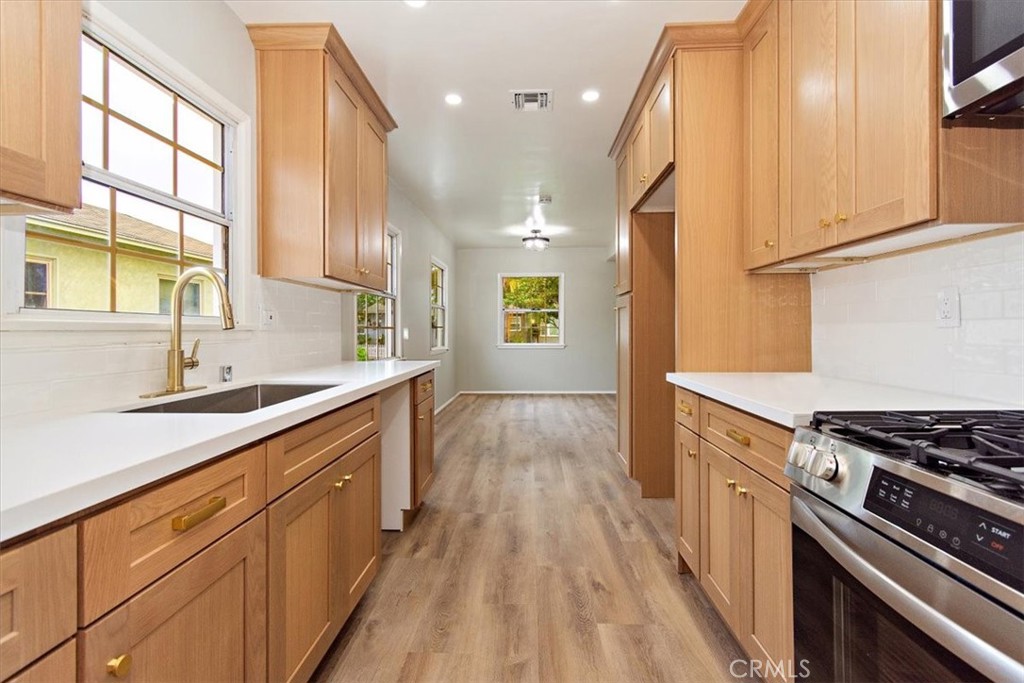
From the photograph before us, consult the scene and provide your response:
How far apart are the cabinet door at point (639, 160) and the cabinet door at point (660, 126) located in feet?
0.15

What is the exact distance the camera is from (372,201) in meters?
2.92

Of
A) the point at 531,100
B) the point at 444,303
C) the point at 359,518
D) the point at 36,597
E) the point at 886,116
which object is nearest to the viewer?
the point at 36,597

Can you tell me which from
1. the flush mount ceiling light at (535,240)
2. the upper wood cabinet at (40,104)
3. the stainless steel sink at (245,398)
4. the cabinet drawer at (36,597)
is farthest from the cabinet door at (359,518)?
the flush mount ceiling light at (535,240)

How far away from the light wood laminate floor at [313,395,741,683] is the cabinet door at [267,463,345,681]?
260mm

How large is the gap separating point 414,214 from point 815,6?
4488mm

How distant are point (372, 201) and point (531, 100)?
1206mm

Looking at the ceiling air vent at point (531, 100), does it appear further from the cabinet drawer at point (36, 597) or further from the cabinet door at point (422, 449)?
the cabinet drawer at point (36, 597)

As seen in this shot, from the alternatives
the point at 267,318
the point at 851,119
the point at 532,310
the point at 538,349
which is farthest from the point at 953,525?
the point at 532,310

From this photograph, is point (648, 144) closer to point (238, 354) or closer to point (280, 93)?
point (280, 93)

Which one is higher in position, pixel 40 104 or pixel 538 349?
pixel 40 104

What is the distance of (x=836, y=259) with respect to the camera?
1.80m

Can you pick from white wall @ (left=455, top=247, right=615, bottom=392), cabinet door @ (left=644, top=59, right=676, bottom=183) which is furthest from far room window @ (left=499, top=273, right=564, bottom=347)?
cabinet door @ (left=644, top=59, right=676, bottom=183)

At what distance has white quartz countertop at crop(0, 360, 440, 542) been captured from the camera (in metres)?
0.62

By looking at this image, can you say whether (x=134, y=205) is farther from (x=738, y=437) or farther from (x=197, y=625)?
(x=738, y=437)
